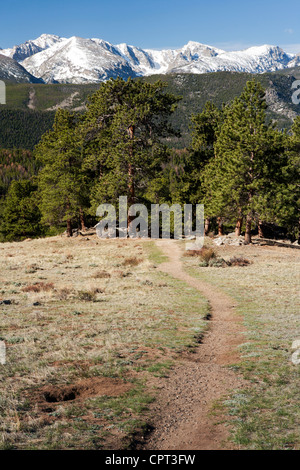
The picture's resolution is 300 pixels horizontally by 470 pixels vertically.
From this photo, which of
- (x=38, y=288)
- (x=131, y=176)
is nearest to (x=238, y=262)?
(x=131, y=176)

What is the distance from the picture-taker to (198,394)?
25.9ft

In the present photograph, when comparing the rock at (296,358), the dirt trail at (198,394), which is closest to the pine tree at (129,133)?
the dirt trail at (198,394)

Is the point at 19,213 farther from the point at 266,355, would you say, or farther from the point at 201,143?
the point at 266,355

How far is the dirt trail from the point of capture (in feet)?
20.2

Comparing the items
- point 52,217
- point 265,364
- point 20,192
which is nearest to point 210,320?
point 265,364

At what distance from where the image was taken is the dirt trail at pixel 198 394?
6.15 metres

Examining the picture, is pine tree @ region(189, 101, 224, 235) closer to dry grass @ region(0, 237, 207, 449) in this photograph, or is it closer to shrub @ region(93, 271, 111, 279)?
shrub @ region(93, 271, 111, 279)

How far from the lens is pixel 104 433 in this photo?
244 inches

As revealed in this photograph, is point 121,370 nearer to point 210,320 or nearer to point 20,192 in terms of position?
point 210,320

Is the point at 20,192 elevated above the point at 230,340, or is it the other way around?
the point at 20,192

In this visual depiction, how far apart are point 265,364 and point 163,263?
19.9 meters

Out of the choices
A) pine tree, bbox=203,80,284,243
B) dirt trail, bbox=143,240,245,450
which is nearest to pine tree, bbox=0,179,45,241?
pine tree, bbox=203,80,284,243

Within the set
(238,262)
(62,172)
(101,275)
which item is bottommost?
(101,275)

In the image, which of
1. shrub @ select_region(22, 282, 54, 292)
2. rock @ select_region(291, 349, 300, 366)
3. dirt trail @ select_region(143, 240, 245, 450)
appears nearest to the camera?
dirt trail @ select_region(143, 240, 245, 450)
